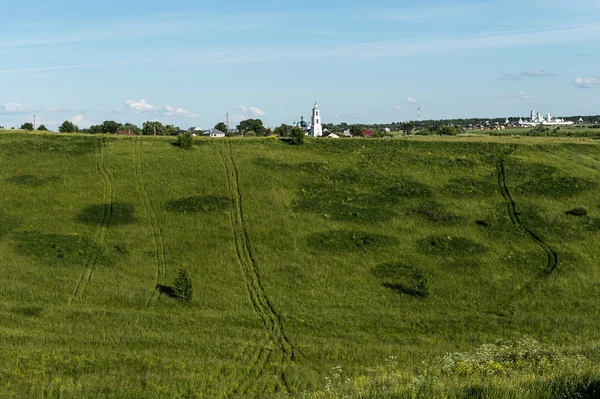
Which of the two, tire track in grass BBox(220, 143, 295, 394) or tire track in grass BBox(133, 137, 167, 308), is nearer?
tire track in grass BBox(220, 143, 295, 394)

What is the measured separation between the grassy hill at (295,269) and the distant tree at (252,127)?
64.1 m

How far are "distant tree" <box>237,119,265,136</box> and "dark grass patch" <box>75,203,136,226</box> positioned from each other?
262ft

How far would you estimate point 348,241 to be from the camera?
55.0m

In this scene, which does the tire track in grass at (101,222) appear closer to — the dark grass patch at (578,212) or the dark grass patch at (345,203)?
the dark grass patch at (345,203)

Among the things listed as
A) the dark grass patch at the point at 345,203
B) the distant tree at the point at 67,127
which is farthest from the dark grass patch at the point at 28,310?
the distant tree at the point at 67,127

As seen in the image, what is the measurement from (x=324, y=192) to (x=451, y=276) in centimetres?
2187

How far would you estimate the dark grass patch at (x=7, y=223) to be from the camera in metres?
54.7

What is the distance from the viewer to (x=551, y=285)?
48.3 metres

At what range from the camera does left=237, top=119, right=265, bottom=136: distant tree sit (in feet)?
481

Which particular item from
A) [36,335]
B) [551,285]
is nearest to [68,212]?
[36,335]

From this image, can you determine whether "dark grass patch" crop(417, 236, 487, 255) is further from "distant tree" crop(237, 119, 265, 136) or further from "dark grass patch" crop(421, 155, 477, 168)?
"distant tree" crop(237, 119, 265, 136)

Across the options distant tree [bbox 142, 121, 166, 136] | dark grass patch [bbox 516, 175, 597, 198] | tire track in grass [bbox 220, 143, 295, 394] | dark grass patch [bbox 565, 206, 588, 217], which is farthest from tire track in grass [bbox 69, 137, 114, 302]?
distant tree [bbox 142, 121, 166, 136]

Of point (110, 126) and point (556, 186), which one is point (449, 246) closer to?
point (556, 186)

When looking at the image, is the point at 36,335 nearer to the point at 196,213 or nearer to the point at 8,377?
the point at 8,377
